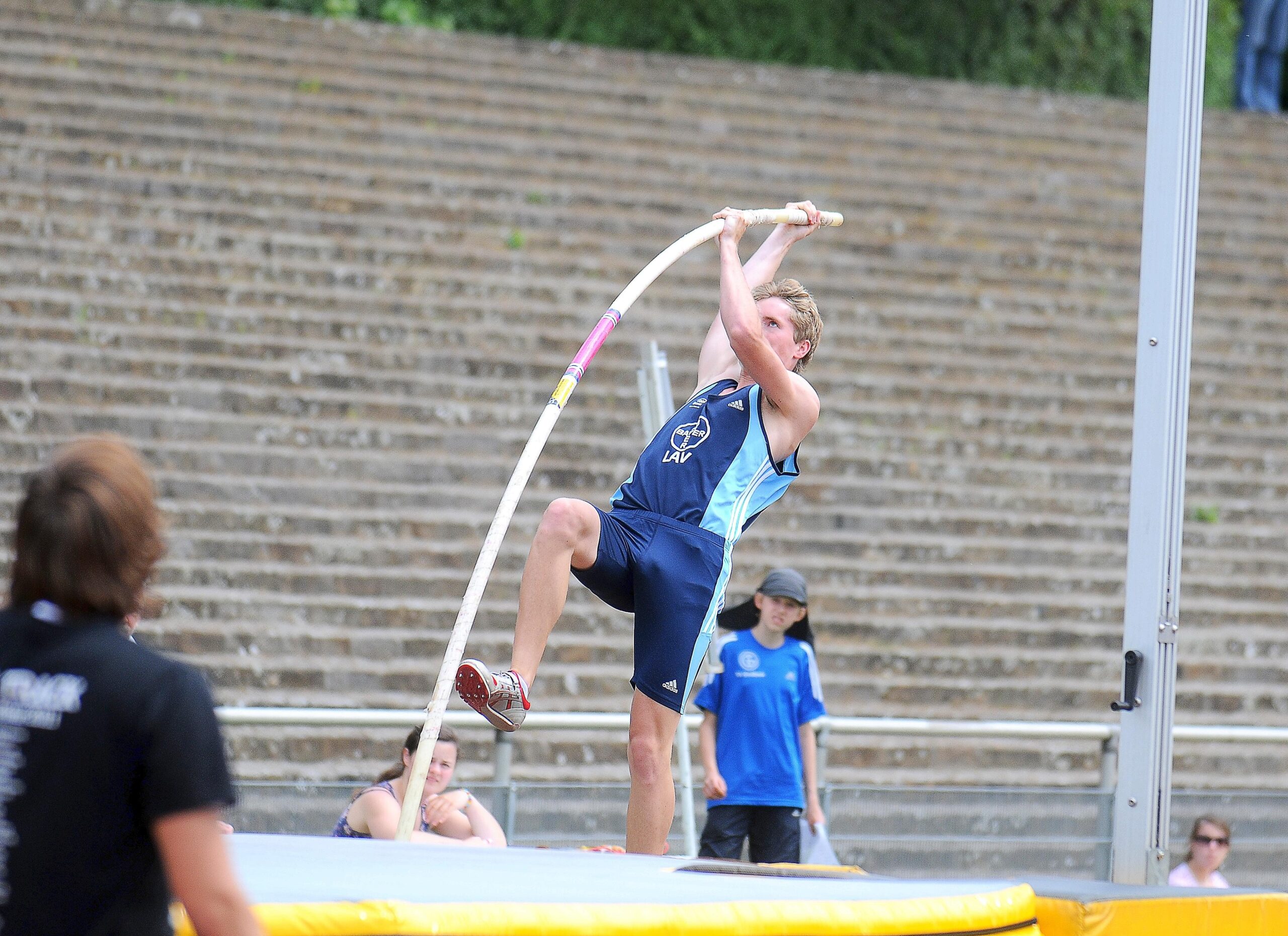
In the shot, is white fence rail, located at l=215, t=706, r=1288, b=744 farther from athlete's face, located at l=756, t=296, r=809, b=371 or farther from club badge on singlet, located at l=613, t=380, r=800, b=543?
athlete's face, located at l=756, t=296, r=809, b=371

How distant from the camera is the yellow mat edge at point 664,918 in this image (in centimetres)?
261

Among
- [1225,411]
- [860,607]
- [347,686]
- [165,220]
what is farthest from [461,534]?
[1225,411]

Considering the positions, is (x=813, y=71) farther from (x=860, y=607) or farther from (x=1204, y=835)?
(x=1204, y=835)

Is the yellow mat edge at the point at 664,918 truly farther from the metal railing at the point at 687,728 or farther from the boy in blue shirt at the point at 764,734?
the boy in blue shirt at the point at 764,734

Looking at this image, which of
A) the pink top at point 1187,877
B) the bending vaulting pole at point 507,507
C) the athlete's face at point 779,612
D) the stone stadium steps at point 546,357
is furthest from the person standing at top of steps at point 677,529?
the stone stadium steps at point 546,357

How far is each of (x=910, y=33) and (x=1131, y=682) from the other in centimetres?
1615

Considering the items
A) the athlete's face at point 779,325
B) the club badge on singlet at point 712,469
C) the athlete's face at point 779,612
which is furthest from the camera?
the athlete's face at point 779,612

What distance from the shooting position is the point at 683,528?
4320mm

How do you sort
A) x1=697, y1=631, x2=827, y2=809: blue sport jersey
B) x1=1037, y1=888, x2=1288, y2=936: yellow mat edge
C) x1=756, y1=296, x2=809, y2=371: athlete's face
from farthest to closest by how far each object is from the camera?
x1=697, y1=631, x2=827, y2=809: blue sport jersey → x1=756, y1=296, x2=809, y2=371: athlete's face → x1=1037, y1=888, x2=1288, y2=936: yellow mat edge

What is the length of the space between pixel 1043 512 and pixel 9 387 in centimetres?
694

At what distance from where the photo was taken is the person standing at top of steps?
162 inches

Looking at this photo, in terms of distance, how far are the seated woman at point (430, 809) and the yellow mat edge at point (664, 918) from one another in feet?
6.61

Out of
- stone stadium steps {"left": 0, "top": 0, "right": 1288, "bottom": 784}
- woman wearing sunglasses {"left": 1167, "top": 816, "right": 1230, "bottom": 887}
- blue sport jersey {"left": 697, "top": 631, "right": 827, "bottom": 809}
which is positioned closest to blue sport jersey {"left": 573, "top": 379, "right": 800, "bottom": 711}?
blue sport jersey {"left": 697, "top": 631, "right": 827, "bottom": 809}

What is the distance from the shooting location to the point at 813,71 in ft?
53.1
